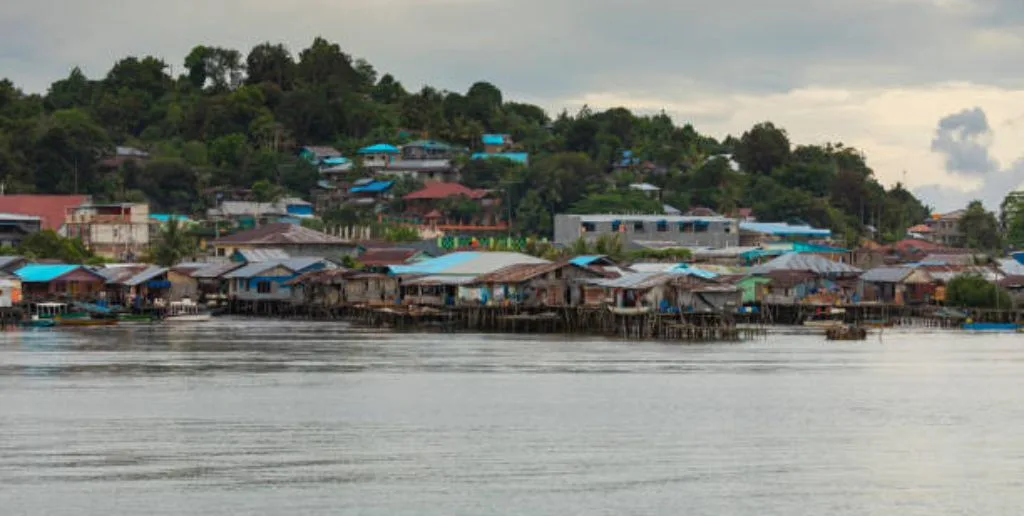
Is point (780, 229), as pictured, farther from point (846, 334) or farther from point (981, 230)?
point (846, 334)

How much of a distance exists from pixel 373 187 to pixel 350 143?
13.2 m

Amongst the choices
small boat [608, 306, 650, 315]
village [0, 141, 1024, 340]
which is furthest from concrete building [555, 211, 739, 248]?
small boat [608, 306, 650, 315]

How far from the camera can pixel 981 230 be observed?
344ft

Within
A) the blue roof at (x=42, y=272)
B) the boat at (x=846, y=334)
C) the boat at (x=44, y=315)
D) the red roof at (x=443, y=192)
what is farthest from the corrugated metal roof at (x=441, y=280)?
the red roof at (x=443, y=192)

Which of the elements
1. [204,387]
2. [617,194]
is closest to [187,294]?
[617,194]

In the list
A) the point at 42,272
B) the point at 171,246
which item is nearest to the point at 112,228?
the point at 171,246

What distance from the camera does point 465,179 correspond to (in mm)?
111312

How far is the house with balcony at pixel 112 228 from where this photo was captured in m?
90.6

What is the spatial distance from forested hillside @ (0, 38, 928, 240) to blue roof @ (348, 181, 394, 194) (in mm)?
4306

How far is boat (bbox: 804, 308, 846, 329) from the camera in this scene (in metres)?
68.4

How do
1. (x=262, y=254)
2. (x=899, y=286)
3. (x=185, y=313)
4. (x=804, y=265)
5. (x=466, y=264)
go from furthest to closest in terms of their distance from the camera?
(x=262, y=254)
(x=804, y=265)
(x=899, y=286)
(x=185, y=313)
(x=466, y=264)

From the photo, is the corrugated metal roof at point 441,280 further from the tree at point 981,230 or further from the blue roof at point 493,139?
the blue roof at point 493,139

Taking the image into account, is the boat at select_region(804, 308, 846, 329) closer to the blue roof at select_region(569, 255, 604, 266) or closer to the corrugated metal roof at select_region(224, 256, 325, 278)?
the blue roof at select_region(569, 255, 604, 266)

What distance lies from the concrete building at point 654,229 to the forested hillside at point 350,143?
4.81 meters
